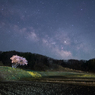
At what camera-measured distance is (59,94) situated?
26.1 ft

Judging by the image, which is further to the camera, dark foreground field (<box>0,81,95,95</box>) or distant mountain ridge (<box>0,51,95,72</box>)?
→ distant mountain ridge (<box>0,51,95,72</box>)

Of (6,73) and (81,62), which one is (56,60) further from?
(6,73)

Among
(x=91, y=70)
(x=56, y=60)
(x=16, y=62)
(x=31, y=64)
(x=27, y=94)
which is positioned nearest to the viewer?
(x=27, y=94)

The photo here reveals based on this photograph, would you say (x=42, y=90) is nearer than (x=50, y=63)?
Yes

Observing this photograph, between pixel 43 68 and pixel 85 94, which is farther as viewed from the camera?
pixel 43 68

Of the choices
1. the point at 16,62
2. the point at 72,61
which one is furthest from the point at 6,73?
the point at 72,61

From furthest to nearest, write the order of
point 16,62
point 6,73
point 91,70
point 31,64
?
1. point 31,64
2. point 91,70
3. point 16,62
4. point 6,73

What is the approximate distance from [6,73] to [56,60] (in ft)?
130

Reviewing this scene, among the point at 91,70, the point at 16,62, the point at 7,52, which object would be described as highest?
the point at 7,52

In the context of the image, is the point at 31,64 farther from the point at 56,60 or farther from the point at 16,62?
the point at 16,62

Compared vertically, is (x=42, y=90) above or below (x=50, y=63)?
below

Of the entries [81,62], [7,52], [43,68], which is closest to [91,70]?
[81,62]

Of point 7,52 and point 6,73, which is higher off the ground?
point 7,52

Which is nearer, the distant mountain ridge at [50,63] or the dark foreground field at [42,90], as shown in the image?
the dark foreground field at [42,90]
